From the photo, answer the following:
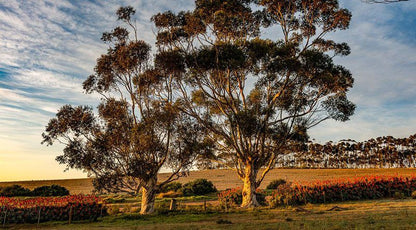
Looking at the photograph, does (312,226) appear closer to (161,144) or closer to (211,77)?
(161,144)

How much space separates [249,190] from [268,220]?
24.0ft

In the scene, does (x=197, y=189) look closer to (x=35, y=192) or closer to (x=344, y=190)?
(x=344, y=190)

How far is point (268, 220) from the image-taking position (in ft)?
56.0

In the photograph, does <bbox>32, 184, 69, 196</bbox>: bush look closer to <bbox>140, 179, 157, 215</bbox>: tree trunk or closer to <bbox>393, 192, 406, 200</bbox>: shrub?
<bbox>140, 179, 157, 215</bbox>: tree trunk

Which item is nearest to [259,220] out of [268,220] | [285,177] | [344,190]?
[268,220]

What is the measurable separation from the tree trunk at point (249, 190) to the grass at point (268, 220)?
8.10 feet

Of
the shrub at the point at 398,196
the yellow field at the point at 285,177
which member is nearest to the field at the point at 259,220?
the shrub at the point at 398,196

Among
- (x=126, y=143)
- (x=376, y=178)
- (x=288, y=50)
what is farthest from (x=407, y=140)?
(x=126, y=143)

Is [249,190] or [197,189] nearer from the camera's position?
[249,190]

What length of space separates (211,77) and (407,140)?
12009 cm

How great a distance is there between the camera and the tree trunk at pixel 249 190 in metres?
24.1

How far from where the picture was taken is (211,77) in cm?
2558

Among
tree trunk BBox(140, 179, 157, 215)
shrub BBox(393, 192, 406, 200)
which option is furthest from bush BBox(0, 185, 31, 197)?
shrub BBox(393, 192, 406, 200)

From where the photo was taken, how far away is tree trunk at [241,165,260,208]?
79.0ft
